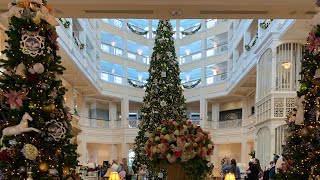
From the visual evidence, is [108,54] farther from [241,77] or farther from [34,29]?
[34,29]

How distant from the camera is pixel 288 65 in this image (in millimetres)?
13172

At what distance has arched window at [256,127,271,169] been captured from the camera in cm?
1372

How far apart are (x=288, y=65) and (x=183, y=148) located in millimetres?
8725

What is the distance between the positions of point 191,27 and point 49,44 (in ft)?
76.5

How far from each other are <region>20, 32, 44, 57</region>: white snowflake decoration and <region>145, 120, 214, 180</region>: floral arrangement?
1.96 meters

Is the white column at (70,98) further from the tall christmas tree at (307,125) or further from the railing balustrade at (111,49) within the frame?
the tall christmas tree at (307,125)

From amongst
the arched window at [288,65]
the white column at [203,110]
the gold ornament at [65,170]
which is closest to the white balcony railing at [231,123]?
the white column at [203,110]

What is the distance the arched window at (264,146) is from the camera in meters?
13.7

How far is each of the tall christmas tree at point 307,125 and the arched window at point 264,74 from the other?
892cm

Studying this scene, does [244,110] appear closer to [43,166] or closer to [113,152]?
[113,152]

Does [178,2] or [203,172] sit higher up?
[178,2]

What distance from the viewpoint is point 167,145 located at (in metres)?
5.48

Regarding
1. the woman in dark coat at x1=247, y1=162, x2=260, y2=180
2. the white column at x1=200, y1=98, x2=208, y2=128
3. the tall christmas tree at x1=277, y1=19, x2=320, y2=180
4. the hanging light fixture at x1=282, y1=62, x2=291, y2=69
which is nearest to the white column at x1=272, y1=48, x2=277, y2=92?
the hanging light fixture at x1=282, y1=62, x2=291, y2=69

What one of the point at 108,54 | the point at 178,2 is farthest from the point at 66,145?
the point at 108,54
